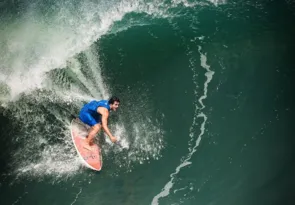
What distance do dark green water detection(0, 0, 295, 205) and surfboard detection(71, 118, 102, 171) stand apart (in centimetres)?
23

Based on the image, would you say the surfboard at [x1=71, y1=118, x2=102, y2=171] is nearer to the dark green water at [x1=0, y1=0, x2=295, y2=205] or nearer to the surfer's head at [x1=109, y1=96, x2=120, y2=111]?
the dark green water at [x1=0, y1=0, x2=295, y2=205]

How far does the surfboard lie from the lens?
7.87 meters

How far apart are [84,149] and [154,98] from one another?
2.65 m

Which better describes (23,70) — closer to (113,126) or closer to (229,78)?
(113,126)

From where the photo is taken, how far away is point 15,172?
308 inches

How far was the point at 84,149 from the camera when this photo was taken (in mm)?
8109

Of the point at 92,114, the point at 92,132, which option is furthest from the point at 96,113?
the point at 92,132

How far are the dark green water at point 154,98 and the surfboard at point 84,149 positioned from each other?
23 centimetres

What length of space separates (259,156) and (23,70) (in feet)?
24.9

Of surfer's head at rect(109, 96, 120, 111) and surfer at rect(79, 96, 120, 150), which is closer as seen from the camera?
surfer's head at rect(109, 96, 120, 111)

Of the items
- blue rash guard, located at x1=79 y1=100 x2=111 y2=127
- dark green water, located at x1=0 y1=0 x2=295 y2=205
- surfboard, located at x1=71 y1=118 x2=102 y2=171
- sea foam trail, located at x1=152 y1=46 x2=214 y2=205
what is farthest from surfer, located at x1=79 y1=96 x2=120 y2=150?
sea foam trail, located at x1=152 y1=46 x2=214 y2=205

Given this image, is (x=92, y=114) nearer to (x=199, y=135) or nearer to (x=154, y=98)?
(x=154, y=98)

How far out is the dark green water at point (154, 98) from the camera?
26.0 ft

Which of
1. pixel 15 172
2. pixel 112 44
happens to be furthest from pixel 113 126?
pixel 112 44
